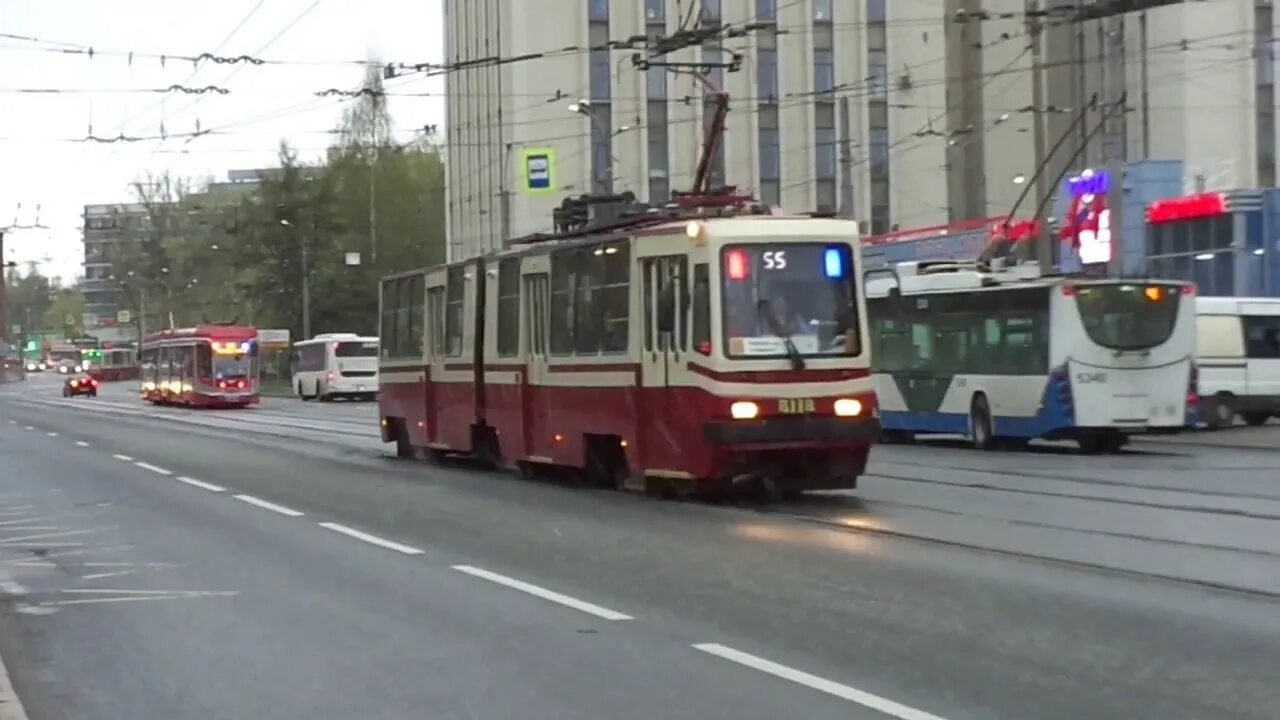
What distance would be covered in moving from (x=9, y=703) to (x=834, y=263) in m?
11.5

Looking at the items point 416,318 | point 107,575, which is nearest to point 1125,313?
point 416,318

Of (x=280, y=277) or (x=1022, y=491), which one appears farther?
(x=280, y=277)

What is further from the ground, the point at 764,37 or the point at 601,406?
the point at 764,37

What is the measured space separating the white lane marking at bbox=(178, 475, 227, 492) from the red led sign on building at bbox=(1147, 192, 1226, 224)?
3135 centimetres

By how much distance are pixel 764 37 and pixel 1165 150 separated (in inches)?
515

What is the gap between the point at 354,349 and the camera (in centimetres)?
7038

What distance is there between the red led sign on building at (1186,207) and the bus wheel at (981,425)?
20.3m

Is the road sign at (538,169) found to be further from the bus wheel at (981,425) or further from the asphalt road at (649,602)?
the asphalt road at (649,602)

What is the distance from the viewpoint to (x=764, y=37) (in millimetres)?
59312

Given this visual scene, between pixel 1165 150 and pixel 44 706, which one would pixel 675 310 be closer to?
pixel 44 706

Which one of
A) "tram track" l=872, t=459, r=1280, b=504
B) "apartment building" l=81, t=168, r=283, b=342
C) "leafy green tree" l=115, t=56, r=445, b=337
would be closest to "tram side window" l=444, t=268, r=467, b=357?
"tram track" l=872, t=459, r=1280, b=504

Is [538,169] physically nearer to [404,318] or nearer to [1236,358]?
[404,318]

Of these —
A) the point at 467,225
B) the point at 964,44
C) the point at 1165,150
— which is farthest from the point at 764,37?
the point at 467,225

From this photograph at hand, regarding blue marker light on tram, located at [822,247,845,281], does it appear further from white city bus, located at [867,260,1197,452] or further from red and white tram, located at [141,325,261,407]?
red and white tram, located at [141,325,261,407]
